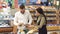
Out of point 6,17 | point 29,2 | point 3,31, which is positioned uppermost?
point 29,2

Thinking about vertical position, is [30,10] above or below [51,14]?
above

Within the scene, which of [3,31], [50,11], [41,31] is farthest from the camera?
[50,11]

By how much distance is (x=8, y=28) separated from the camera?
233 inches

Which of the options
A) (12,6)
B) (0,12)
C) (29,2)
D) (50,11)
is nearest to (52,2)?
(50,11)

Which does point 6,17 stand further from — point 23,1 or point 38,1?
point 38,1

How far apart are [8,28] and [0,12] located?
564 millimetres

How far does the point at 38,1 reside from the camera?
20.4ft

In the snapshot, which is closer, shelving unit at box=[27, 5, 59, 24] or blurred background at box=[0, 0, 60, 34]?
blurred background at box=[0, 0, 60, 34]

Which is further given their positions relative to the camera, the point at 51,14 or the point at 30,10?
the point at 51,14

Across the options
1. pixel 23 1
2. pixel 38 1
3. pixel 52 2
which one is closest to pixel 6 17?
pixel 23 1

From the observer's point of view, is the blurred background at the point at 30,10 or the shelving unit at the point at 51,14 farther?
the shelving unit at the point at 51,14

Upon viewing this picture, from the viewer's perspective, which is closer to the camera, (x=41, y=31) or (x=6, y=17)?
(x=41, y=31)

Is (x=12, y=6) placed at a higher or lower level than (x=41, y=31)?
higher

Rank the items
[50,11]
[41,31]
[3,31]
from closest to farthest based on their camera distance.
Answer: [41,31], [3,31], [50,11]
